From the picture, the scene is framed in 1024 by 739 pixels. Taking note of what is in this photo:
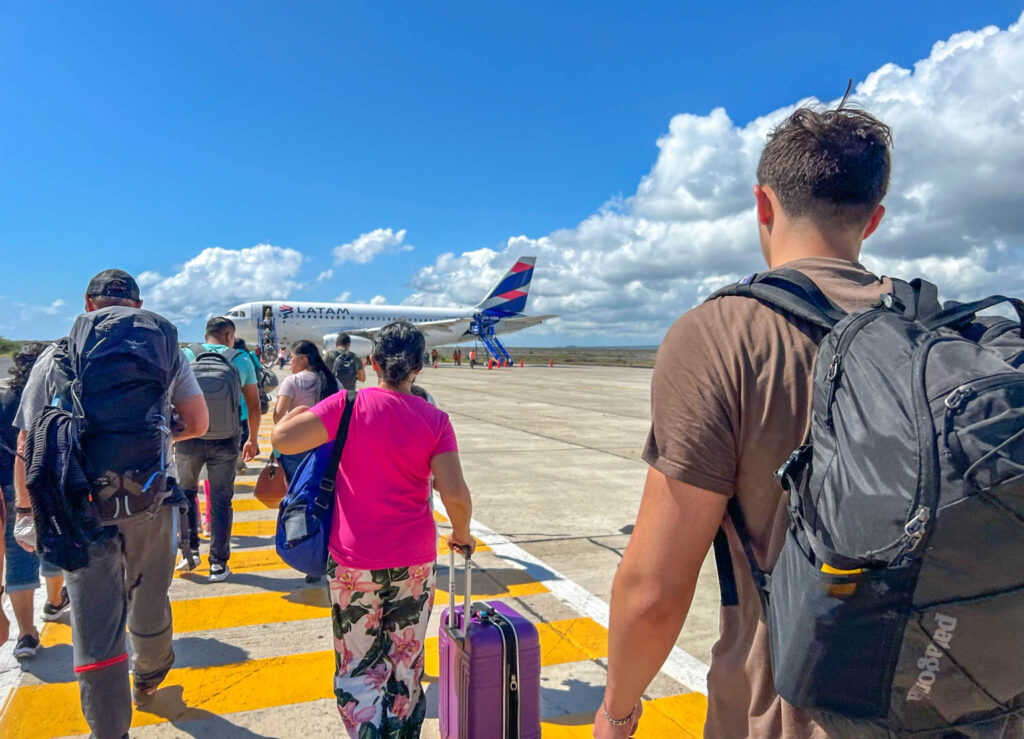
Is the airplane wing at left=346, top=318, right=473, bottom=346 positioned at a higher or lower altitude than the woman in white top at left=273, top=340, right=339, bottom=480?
higher

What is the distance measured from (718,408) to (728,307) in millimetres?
239

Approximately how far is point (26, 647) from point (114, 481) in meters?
2.01

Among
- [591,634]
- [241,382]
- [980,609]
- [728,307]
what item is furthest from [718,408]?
[241,382]

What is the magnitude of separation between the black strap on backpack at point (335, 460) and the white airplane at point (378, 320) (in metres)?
29.4

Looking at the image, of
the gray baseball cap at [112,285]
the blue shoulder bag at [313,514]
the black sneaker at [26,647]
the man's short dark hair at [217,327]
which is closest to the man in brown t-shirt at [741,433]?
the blue shoulder bag at [313,514]

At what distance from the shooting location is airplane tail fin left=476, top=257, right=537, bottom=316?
1774 inches

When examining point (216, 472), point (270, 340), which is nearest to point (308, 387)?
point (216, 472)

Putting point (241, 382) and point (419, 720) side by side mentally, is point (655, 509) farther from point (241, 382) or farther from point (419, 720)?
point (241, 382)

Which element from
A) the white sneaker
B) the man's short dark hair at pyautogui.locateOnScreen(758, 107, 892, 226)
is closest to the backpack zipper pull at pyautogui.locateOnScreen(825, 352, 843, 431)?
the man's short dark hair at pyautogui.locateOnScreen(758, 107, 892, 226)

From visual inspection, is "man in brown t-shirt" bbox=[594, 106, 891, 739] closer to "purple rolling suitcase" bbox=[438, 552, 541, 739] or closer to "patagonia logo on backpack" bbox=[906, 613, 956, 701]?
"patagonia logo on backpack" bbox=[906, 613, 956, 701]

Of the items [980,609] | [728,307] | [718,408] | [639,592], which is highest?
[728,307]

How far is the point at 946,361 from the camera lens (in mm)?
1082

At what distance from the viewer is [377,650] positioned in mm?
2883

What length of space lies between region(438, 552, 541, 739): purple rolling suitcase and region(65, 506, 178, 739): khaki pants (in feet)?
5.07
